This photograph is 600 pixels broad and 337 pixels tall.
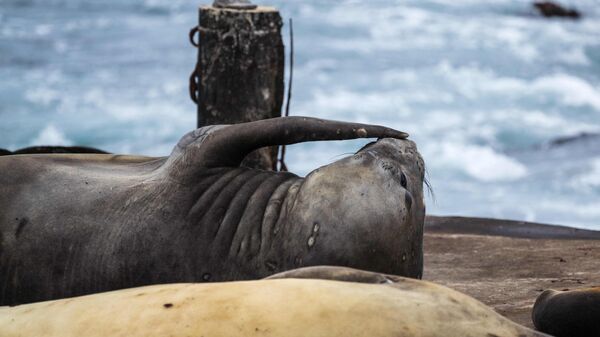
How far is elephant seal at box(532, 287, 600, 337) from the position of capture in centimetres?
296

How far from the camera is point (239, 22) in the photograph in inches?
239

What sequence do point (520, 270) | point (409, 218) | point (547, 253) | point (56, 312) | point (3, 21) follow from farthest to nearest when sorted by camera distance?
point (3, 21), point (547, 253), point (520, 270), point (409, 218), point (56, 312)

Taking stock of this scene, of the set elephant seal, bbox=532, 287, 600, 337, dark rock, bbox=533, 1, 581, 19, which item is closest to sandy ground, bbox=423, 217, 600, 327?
elephant seal, bbox=532, 287, 600, 337

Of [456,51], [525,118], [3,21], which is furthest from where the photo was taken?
[3,21]

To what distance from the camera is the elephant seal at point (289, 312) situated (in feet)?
7.95

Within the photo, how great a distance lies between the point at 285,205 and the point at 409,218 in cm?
37

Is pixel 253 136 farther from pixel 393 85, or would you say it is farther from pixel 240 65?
pixel 393 85

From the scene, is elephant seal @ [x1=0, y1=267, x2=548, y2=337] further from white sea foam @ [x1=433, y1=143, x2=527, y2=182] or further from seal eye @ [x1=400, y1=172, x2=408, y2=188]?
white sea foam @ [x1=433, y1=143, x2=527, y2=182]

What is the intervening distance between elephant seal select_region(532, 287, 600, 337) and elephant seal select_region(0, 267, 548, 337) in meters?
0.45

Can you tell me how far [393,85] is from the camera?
15891 mm

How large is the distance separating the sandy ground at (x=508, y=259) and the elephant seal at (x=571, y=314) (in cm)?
45

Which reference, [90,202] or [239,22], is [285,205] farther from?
[239,22]

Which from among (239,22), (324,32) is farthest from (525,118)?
(239,22)

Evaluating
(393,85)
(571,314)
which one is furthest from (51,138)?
(571,314)
